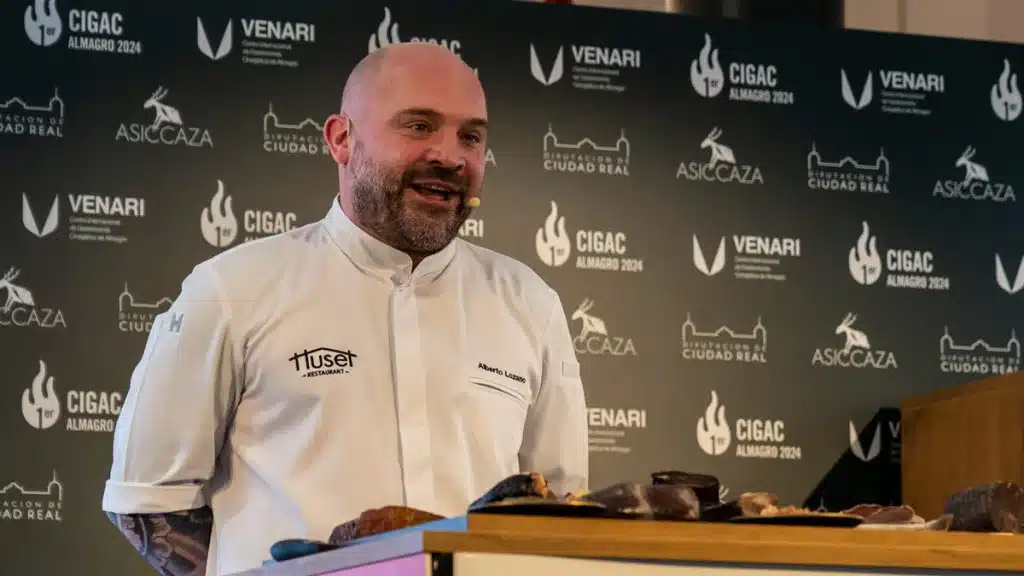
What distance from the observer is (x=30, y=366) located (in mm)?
4012

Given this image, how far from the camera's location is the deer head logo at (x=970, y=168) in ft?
15.3

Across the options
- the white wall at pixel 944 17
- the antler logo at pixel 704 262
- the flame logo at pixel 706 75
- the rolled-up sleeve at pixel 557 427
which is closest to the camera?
the rolled-up sleeve at pixel 557 427

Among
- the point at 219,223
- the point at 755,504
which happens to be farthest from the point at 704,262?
the point at 755,504

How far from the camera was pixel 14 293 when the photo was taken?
4.05m

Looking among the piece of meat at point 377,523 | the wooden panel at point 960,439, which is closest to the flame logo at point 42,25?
the wooden panel at point 960,439

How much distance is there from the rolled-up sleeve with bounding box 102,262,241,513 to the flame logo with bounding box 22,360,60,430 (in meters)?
1.53

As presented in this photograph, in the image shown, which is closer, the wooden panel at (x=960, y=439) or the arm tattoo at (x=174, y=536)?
the arm tattoo at (x=174, y=536)

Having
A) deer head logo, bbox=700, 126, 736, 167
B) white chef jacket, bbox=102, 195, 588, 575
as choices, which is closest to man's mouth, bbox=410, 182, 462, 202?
white chef jacket, bbox=102, 195, 588, 575

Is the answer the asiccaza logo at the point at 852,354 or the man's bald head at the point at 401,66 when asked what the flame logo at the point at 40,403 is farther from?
the asiccaza logo at the point at 852,354

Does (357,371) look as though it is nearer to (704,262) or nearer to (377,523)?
(377,523)

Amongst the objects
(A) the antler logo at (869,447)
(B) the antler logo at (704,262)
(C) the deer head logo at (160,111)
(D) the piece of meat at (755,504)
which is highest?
(C) the deer head logo at (160,111)

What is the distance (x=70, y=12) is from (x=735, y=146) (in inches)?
74.9

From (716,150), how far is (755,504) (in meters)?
3.12

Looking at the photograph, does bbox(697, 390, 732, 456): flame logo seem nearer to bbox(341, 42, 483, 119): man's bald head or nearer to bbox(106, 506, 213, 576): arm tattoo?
bbox(341, 42, 483, 119): man's bald head
